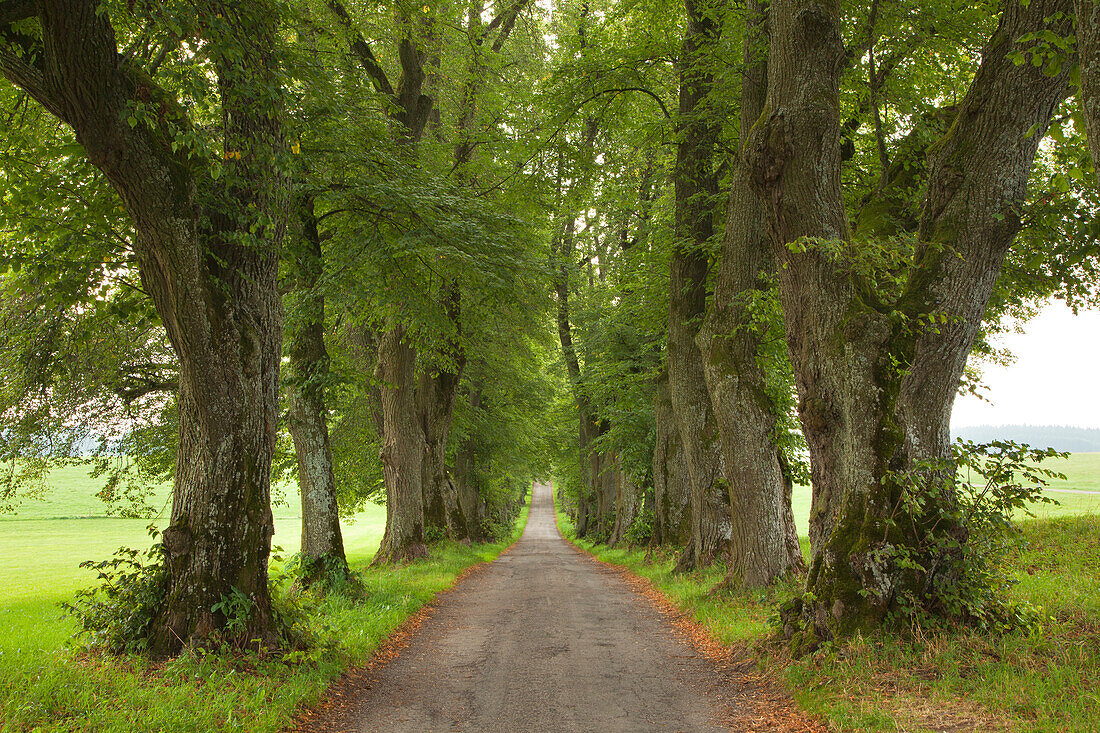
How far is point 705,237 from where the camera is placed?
12.2 m

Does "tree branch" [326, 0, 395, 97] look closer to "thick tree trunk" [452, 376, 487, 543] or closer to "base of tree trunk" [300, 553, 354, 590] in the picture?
"base of tree trunk" [300, 553, 354, 590]

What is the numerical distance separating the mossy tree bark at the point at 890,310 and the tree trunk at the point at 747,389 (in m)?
2.61

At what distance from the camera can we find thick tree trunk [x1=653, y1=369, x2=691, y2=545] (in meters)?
16.7

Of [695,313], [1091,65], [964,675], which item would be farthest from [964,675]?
[695,313]

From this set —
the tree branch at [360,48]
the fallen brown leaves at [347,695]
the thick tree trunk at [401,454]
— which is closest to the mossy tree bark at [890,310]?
the fallen brown leaves at [347,695]

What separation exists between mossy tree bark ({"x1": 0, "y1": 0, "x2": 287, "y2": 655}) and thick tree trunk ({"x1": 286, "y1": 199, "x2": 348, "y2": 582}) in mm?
3420

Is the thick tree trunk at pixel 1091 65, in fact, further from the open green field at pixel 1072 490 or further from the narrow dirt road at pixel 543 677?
the narrow dirt road at pixel 543 677

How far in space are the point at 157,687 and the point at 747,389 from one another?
792cm

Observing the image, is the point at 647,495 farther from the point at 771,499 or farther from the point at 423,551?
the point at 771,499

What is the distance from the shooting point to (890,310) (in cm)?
600

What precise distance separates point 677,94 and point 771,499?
29.0ft

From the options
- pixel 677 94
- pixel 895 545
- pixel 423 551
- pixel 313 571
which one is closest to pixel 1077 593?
pixel 895 545

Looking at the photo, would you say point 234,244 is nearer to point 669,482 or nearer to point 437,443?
point 669,482

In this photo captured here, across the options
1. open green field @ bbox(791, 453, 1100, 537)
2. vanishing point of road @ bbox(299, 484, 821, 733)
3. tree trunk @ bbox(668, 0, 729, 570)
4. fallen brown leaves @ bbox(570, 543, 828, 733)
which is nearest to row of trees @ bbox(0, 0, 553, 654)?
vanishing point of road @ bbox(299, 484, 821, 733)
